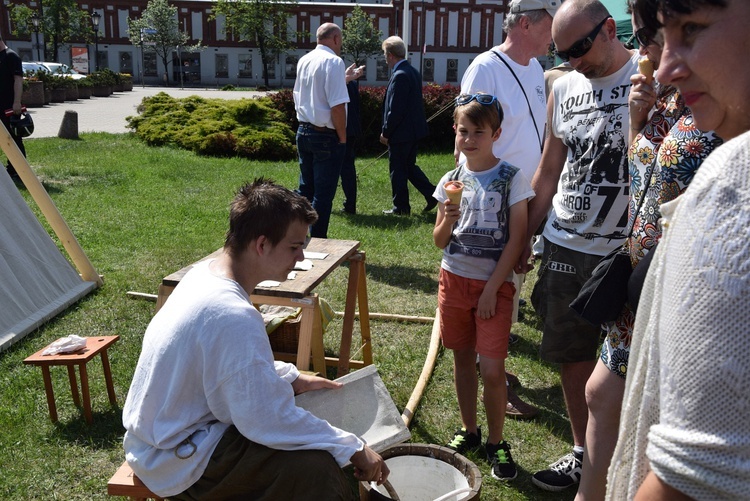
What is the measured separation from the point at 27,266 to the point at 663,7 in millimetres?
5098

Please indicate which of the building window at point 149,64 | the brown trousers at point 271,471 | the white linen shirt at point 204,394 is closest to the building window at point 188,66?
the building window at point 149,64

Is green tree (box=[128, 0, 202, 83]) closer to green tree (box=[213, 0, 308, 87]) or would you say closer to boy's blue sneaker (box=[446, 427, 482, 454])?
green tree (box=[213, 0, 308, 87])

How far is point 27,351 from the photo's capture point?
4633 millimetres

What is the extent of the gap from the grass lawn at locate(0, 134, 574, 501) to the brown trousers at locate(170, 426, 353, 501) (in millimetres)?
1217

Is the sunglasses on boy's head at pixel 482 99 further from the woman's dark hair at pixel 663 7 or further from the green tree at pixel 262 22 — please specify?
the green tree at pixel 262 22

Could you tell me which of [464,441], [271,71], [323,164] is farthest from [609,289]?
[271,71]

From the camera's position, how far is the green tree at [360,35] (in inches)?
1959

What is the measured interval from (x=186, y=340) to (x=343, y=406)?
2.68ft

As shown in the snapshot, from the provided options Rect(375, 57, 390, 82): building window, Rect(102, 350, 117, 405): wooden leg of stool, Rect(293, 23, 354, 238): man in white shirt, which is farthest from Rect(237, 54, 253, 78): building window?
Rect(102, 350, 117, 405): wooden leg of stool

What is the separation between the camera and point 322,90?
6.75 meters

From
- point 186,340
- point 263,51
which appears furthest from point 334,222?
point 263,51

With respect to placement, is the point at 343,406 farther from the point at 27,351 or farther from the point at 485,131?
the point at 27,351

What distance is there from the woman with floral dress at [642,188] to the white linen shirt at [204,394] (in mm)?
Result: 811

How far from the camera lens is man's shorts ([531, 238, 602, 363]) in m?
2.93
